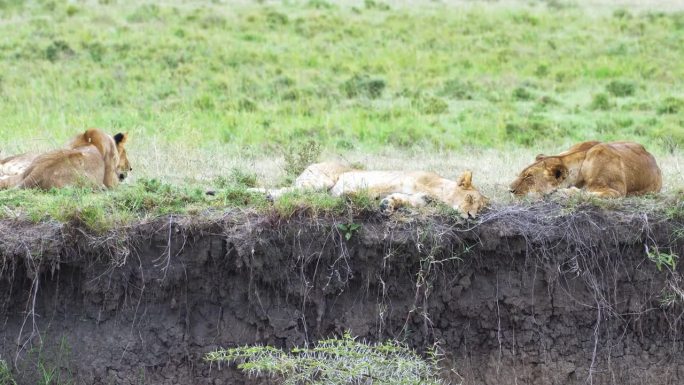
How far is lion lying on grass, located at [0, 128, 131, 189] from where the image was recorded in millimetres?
9562

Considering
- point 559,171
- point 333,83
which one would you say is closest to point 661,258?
point 559,171

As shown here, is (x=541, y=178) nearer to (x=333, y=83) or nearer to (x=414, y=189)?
(x=414, y=189)

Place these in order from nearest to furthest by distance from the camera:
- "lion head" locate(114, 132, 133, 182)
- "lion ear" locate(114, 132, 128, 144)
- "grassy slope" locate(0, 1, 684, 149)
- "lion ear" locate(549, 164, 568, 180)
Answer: "lion ear" locate(549, 164, 568, 180)
"lion head" locate(114, 132, 133, 182)
"lion ear" locate(114, 132, 128, 144)
"grassy slope" locate(0, 1, 684, 149)

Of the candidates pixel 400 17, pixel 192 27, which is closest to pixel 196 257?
pixel 192 27

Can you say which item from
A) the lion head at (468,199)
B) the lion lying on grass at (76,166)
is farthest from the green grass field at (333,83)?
the lion head at (468,199)

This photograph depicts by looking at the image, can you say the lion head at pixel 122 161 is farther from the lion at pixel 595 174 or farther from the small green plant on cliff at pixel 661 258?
the small green plant on cliff at pixel 661 258

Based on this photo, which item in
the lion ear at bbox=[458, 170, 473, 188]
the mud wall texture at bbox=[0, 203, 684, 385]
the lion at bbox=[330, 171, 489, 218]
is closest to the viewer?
the mud wall texture at bbox=[0, 203, 684, 385]

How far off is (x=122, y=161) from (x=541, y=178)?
4748 mm

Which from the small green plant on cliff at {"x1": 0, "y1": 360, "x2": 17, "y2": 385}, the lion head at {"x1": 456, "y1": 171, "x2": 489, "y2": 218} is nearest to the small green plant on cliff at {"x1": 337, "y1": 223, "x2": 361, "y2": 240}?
the lion head at {"x1": 456, "y1": 171, "x2": 489, "y2": 218}

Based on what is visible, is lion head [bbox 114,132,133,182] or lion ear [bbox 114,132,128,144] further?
lion ear [bbox 114,132,128,144]

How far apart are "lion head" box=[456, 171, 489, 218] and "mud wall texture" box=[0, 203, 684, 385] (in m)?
0.11

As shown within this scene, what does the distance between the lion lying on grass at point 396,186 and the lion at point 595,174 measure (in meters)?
0.76

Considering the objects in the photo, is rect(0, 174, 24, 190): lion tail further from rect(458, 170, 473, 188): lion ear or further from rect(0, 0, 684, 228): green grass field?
rect(458, 170, 473, 188): lion ear

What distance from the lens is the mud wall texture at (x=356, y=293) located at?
855 centimetres
